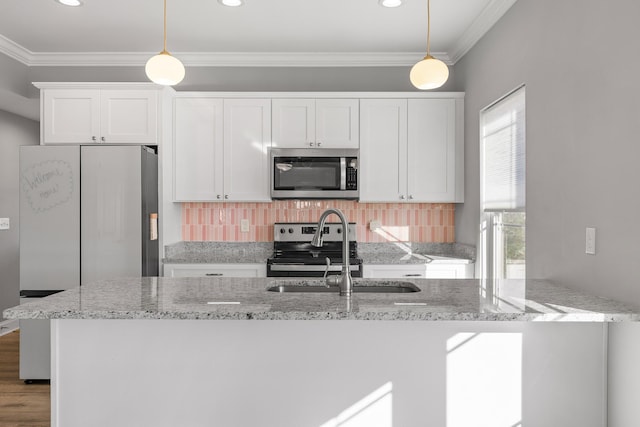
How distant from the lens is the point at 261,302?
5.94ft

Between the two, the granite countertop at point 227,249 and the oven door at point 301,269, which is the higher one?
the granite countertop at point 227,249

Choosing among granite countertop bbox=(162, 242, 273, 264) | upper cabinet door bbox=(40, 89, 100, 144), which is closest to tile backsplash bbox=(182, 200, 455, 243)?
granite countertop bbox=(162, 242, 273, 264)

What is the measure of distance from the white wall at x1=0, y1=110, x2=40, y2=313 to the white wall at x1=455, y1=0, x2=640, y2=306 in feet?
16.2

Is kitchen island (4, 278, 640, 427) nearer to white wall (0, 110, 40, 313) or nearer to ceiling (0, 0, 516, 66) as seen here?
ceiling (0, 0, 516, 66)

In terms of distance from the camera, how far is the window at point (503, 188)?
9.65ft

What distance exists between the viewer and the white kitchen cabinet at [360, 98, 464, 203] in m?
3.99

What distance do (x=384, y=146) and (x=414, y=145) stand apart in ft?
0.84

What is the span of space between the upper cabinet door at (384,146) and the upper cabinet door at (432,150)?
7cm

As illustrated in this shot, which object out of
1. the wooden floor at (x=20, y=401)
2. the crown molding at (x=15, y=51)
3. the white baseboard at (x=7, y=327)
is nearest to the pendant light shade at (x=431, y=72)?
the wooden floor at (x=20, y=401)

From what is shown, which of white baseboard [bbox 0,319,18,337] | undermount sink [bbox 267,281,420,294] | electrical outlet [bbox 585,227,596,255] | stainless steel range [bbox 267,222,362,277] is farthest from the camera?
white baseboard [bbox 0,319,18,337]

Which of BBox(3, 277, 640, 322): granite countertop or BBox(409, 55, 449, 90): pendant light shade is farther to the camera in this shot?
BBox(409, 55, 449, 90): pendant light shade

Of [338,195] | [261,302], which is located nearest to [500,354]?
[261,302]

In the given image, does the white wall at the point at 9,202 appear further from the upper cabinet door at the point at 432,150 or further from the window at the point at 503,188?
the window at the point at 503,188

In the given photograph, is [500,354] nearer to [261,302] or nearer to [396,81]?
[261,302]
